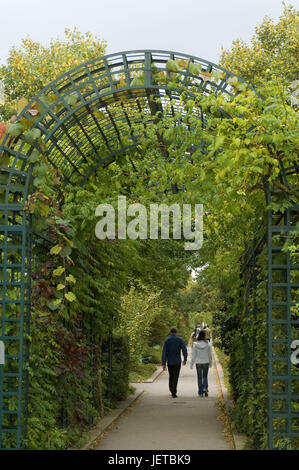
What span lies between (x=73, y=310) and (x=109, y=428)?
290 cm

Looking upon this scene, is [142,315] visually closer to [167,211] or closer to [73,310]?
[167,211]

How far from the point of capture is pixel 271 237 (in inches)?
258

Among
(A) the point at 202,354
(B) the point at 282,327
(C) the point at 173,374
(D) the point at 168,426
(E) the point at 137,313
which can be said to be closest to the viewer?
(B) the point at 282,327

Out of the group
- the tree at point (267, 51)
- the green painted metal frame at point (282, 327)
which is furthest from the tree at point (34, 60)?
the green painted metal frame at point (282, 327)

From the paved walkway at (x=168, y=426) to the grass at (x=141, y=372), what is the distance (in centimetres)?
387

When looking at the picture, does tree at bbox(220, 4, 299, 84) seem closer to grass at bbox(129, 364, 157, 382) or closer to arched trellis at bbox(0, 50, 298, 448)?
grass at bbox(129, 364, 157, 382)

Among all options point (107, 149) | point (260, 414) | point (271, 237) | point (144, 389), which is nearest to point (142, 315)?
point (144, 389)

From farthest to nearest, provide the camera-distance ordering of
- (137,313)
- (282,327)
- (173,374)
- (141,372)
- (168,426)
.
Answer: (141,372)
(137,313)
(173,374)
(168,426)
(282,327)

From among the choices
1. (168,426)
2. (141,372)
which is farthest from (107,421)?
(141,372)

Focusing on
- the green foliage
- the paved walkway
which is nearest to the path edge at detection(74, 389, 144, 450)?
the paved walkway

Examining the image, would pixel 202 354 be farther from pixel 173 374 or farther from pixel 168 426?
pixel 168 426

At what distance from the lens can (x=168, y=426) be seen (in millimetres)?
11336

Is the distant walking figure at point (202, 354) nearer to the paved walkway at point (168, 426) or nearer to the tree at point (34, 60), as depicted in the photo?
the paved walkway at point (168, 426)

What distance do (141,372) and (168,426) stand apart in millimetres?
11790
